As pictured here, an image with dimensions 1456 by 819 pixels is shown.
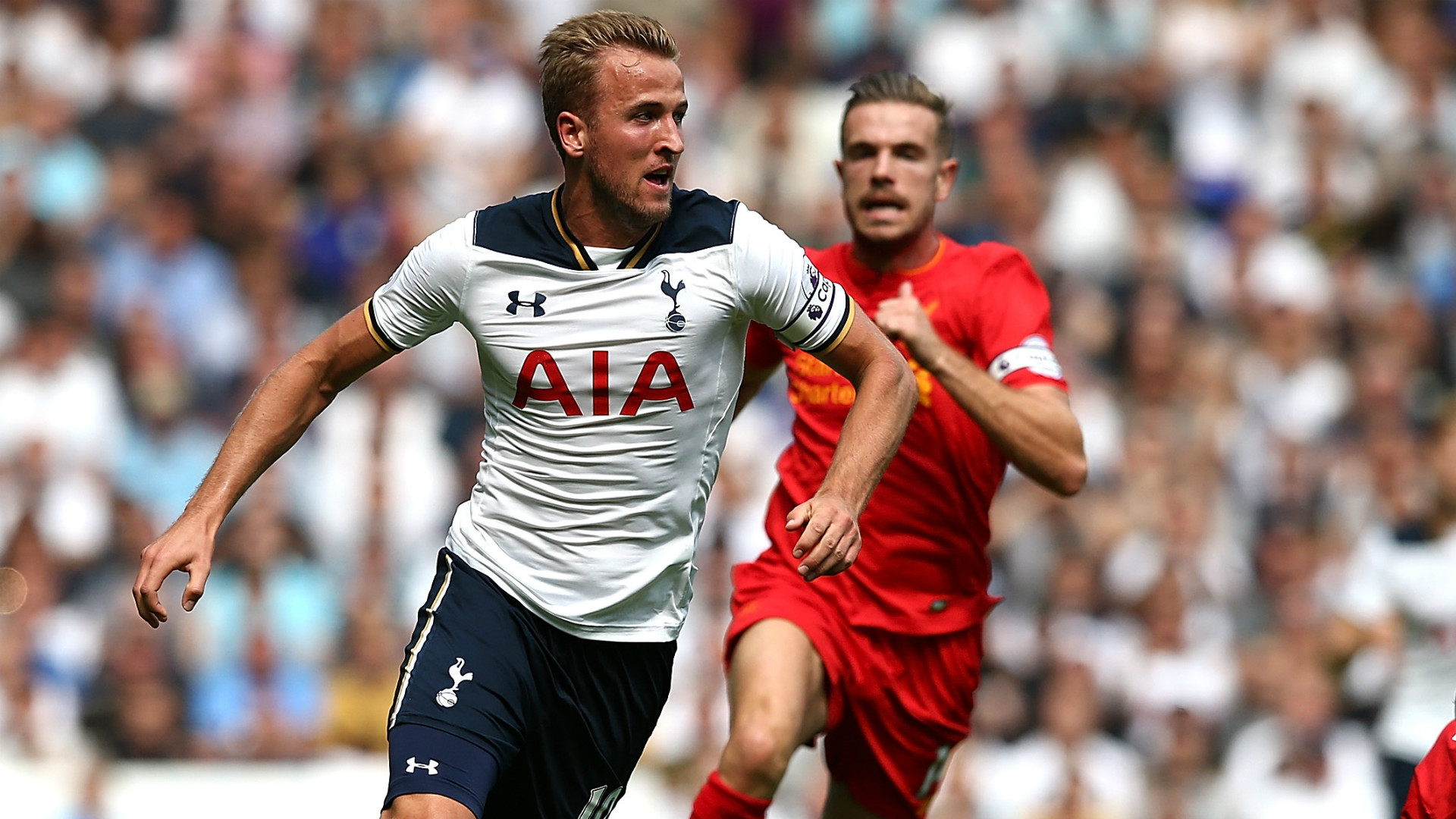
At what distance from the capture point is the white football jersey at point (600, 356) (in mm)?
5348

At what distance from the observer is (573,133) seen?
5.42 metres

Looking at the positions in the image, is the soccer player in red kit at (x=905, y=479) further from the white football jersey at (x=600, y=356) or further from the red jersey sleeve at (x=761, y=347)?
the white football jersey at (x=600, y=356)

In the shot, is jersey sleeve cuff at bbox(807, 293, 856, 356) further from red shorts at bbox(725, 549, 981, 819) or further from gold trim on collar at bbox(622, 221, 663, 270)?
red shorts at bbox(725, 549, 981, 819)

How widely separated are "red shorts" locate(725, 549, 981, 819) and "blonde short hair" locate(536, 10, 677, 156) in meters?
1.87

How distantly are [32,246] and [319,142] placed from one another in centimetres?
214

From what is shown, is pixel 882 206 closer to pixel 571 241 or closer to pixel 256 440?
pixel 571 241

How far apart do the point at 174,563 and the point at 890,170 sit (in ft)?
9.26

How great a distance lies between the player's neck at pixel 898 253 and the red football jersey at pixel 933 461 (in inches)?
1.6

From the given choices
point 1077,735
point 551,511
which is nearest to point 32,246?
point 1077,735

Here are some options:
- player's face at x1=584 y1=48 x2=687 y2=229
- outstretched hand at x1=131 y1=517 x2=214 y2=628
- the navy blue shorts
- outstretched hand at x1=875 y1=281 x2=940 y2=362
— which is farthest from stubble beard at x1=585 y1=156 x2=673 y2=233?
outstretched hand at x1=131 y1=517 x2=214 y2=628

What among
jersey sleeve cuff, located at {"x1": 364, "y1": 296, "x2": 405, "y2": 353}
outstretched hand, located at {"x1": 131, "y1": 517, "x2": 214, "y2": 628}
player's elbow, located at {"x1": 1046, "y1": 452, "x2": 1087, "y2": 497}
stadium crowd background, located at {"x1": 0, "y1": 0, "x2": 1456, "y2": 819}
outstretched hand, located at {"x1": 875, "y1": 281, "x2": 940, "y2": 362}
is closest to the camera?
outstretched hand, located at {"x1": 131, "y1": 517, "x2": 214, "y2": 628}

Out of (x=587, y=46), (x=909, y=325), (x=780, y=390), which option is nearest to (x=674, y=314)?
(x=587, y=46)

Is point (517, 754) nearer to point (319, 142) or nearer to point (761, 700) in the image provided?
point (761, 700)

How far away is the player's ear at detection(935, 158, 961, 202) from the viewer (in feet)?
22.0
